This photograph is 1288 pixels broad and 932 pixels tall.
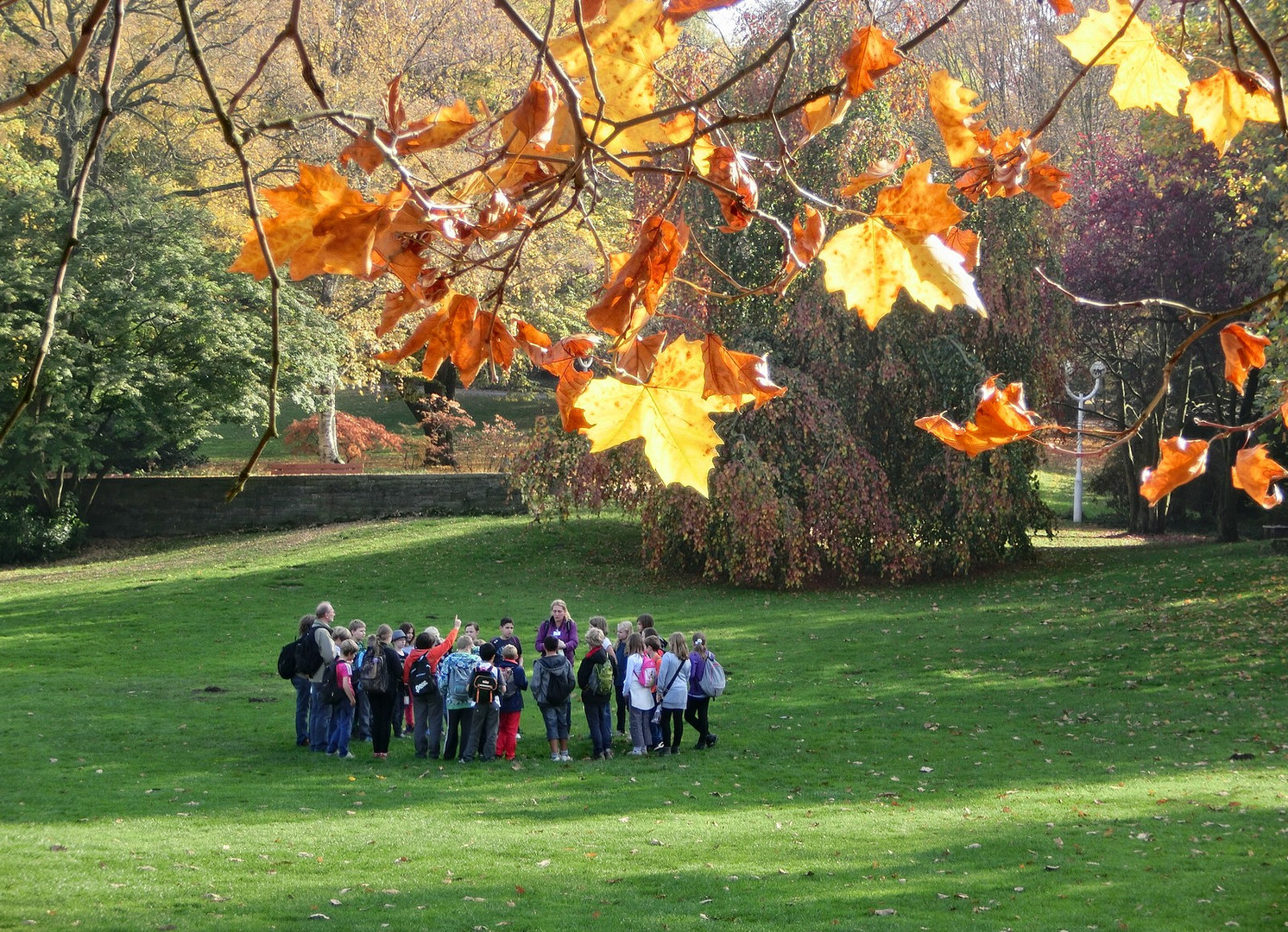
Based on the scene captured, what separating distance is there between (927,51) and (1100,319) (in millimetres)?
10098

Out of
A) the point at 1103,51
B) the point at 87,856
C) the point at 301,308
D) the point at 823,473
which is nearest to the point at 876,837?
the point at 87,856

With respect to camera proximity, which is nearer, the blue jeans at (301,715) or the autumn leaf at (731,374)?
the autumn leaf at (731,374)

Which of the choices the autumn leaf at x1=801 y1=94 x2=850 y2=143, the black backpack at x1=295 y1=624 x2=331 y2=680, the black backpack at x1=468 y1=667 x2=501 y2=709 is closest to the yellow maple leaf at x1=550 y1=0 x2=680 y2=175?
the autumn leaf at x1=801 y1=94 x2=850 y2=143

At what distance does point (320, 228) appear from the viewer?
4.57 ft

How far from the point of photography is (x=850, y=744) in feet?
34.6

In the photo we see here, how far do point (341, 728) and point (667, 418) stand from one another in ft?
29.6

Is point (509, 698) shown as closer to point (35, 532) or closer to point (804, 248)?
point (804, 248)

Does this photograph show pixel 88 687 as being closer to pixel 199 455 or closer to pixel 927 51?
pixel 199 455

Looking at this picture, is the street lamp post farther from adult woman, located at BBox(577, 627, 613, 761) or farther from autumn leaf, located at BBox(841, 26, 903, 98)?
autumn leaf, located at BBox(841, 26, 903, 98)

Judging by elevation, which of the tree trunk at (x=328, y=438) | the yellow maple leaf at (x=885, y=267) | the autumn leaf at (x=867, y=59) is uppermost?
the tree trunk at (x=328, y=438)

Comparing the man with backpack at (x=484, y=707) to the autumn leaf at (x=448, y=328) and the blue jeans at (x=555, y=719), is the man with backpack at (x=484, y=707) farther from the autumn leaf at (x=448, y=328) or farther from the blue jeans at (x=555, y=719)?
the autumn leaf at (x=448, y=328)

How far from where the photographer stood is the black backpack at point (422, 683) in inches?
387

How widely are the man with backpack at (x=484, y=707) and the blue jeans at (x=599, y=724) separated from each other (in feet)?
2.45

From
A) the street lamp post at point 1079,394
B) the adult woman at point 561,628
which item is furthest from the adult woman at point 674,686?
the street lamp post at point 1079,394
